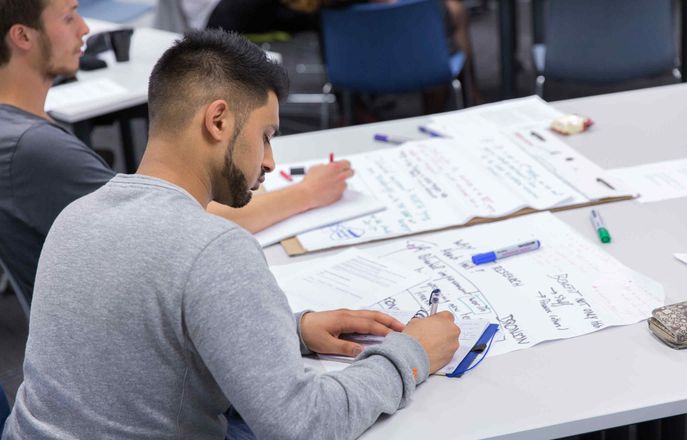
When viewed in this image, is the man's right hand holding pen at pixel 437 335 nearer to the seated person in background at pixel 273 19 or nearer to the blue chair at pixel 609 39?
the blue chair at pixel 609 39

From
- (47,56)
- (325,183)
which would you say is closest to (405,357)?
(325,183)

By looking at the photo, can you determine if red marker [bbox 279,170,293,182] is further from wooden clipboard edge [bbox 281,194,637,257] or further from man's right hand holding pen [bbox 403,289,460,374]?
man's right hand holding pen [bbox 403,289,460,374]

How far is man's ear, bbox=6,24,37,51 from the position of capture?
6.00ft

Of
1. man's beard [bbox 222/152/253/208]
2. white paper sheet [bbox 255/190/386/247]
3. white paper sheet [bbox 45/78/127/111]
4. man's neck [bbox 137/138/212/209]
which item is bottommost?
white paper sheet [bbox 255/190/386/247]

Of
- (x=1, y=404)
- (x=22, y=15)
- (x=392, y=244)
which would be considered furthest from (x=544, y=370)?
(x=22, y=15)

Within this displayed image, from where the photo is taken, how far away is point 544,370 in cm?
120

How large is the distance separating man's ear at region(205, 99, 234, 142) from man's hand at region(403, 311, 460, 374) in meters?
0.38

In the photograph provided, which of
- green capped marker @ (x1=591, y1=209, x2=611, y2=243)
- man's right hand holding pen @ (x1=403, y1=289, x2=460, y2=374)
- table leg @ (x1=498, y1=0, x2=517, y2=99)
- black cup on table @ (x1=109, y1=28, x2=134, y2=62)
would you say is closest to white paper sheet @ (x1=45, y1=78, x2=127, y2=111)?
black cup on table @ (x1=109, y1=28, x2=134, y2=62)

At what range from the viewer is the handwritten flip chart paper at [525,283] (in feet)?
4.26

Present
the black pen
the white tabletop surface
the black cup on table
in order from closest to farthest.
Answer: the black pen
the white tabletop surface
the black cup on table

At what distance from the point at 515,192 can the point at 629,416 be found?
738 millimetres

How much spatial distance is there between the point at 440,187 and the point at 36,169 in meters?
0.80

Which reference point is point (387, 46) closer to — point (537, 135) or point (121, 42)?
point (121, 42)

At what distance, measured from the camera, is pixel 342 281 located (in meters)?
1.49
